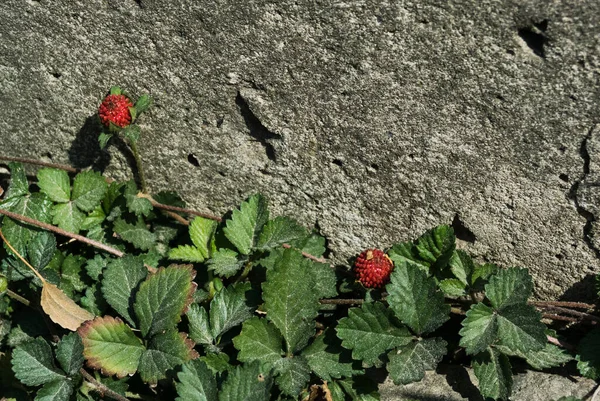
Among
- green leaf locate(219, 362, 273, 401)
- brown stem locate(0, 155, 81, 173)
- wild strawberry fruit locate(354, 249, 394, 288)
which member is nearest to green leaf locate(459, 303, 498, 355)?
wild strawberry fruit locate(354, 249, 394, 288)

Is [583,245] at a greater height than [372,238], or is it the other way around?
[583,245]

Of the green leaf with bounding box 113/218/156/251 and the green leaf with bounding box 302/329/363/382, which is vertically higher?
the green leaf with bounding box 302/329/363/382

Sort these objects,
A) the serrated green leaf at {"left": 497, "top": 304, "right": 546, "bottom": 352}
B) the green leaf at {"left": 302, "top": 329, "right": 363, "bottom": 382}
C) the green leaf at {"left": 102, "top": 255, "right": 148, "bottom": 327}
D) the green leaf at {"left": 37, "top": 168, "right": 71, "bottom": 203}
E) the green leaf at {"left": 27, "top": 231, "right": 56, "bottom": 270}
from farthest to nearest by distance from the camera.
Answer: the green leaf at {"left": 37, "top": 168, "right": 71, "bottom": 203} → the green leaf at {"left": 27, "top": 231, "right": 56, "bottom": 270} → the green leaf at {"left": 102, "top": 255, "right": 148, "bottom": 327} → the green leaf at {"left": 302, "top": 329, "right": 363, "bottom": 382} → the serrated green leaf at {"left": 497, "top": 304, "right": 546, "bottom": 352}

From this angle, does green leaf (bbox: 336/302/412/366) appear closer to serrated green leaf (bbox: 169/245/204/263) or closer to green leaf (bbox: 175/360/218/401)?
green leaf (bbox: 175/360/218/401)

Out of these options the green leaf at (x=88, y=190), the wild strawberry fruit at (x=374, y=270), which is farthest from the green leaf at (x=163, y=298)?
the wild strawberry fruit at (x=374, y=270)

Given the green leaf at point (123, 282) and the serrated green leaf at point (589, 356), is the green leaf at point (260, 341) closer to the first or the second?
the green leaf at point (123, 282)

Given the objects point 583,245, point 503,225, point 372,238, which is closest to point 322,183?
point 372,238

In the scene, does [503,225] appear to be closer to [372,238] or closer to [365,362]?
[372,238]
